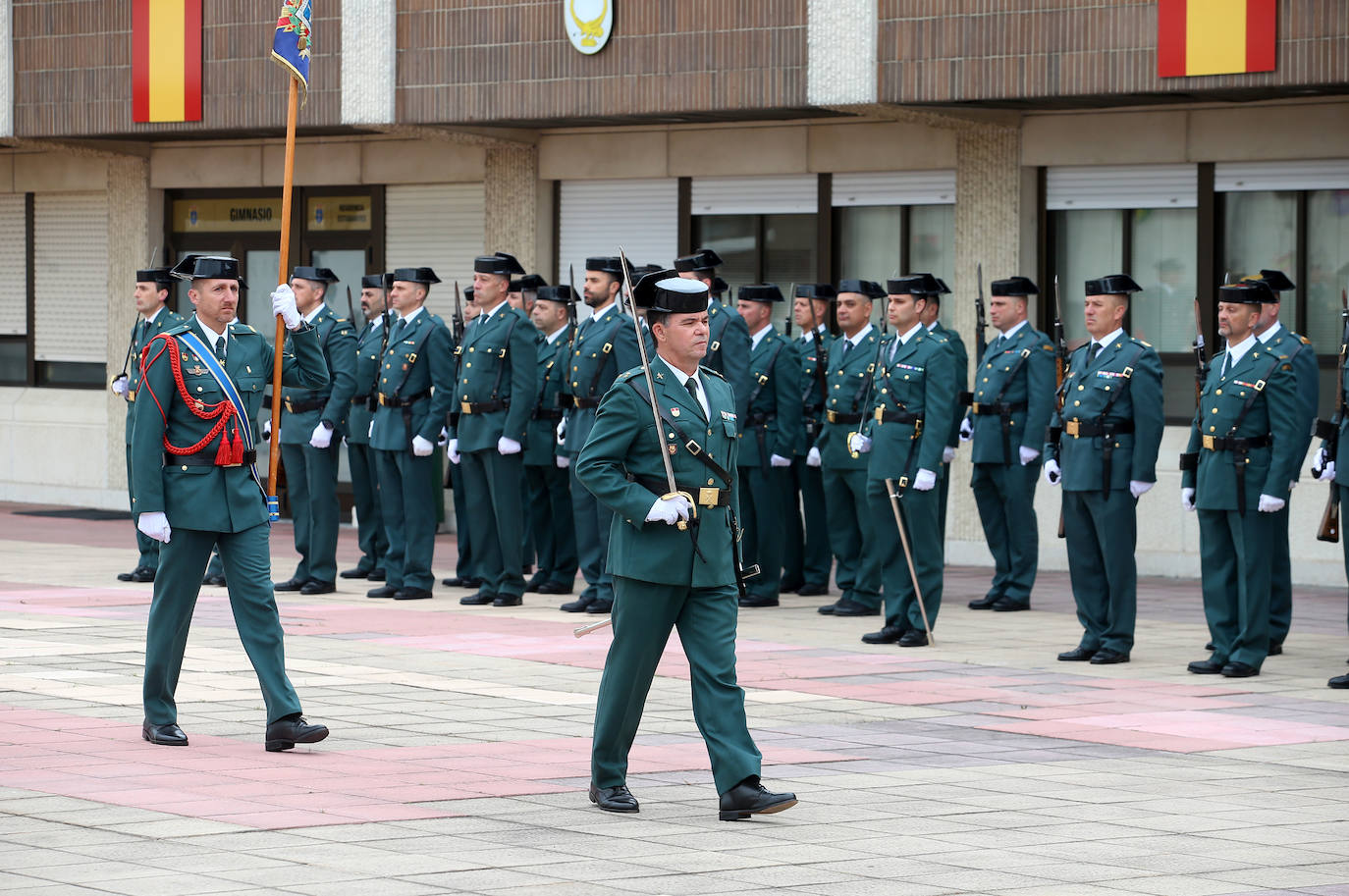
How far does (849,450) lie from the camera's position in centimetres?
1405

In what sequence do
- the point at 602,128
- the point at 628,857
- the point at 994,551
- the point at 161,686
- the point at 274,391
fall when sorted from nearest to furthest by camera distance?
the point at 628,857, the point at 161,686, the point at 274,391, the point at 994,551, the point at 602,128

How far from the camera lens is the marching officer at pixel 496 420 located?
47.0 feet

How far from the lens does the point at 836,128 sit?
58.9 feet

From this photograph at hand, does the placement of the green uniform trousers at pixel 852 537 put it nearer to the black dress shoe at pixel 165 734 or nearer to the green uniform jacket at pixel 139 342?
the green uniform jacket at pixel 139 342

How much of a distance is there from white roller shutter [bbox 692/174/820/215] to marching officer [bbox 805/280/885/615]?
395cm

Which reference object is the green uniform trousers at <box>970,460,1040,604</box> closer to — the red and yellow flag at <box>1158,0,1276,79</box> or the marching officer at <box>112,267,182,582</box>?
the red and yellow flag at <box>1158,0,1276,79</box>

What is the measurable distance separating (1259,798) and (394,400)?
8.02 m

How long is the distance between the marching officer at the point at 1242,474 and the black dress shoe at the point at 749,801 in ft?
15.0

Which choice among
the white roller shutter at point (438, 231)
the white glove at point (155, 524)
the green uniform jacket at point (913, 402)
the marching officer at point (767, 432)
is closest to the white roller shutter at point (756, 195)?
the white roller shutter at point (438, 231)

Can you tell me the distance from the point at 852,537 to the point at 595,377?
81.7 inches

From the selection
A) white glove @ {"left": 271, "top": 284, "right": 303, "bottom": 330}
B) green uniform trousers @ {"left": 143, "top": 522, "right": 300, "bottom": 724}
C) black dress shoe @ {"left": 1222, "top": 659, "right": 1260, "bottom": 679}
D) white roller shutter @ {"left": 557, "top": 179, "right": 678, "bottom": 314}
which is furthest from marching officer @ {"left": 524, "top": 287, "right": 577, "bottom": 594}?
green uniform trousers @ {"left": 143, "top": 522, "right": 300, "bottom": 724}

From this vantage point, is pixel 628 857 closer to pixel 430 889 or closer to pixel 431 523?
pixel 430 889

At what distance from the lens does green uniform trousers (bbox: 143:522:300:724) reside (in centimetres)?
871

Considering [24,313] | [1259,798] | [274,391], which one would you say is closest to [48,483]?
[24,313]
